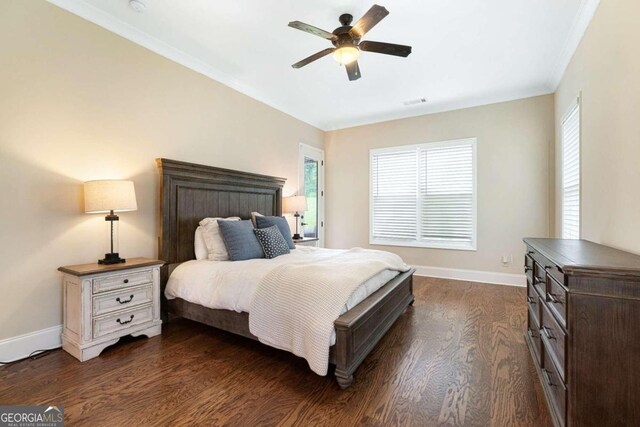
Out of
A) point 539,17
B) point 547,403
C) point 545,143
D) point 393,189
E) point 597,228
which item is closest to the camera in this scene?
point 547,403

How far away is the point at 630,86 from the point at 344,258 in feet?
7.65

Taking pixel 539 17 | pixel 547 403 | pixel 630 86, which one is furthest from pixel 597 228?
pixel 539 17

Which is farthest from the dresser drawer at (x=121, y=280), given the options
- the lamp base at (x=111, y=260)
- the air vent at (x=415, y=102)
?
the air vent at (x=415, y=102)

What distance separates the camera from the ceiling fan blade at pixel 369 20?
2048 mm

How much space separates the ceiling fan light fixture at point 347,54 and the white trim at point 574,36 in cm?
194

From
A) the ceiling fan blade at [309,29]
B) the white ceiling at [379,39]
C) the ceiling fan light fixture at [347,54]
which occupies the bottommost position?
the ceiling fan light fixture at [347,54]

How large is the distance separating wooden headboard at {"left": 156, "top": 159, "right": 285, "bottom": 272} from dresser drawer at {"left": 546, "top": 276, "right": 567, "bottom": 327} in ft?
10.3

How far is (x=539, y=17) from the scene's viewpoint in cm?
264

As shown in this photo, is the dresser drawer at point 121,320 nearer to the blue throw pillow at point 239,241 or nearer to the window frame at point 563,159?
the blue throw pillow at point 239,241

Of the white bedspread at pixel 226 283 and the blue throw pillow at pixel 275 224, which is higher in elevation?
the blue throw pillow at pixel 275 224

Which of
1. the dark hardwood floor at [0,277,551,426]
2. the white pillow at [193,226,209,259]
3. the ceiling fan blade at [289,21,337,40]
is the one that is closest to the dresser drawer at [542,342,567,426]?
the dark hardwood floor at [0,277,551,426]

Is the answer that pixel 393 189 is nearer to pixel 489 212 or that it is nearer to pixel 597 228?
pixel 489 212

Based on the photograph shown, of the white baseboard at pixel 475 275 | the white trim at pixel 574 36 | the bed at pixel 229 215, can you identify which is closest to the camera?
the bed at pixel 229 215

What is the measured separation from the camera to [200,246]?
311cm
